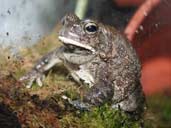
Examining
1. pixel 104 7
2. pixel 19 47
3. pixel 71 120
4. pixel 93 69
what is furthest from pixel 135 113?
pixel 104 7

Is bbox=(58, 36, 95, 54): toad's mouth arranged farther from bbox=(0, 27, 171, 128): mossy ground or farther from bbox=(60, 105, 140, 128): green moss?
bbox=(60, 105, 140, 128): green moss

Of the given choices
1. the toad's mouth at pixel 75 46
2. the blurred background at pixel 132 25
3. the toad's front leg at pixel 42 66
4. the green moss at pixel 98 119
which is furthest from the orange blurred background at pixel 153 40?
the green moss at pixel 98 119

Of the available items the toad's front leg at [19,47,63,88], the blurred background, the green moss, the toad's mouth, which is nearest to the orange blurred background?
the blurred background

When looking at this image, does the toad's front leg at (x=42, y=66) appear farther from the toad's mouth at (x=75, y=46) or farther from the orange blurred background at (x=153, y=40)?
the orange blurred background at (x=153, y=40)

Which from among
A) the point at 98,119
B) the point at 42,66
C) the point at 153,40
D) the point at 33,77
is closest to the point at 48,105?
the point at 98,119

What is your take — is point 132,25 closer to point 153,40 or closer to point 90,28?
point 153,40

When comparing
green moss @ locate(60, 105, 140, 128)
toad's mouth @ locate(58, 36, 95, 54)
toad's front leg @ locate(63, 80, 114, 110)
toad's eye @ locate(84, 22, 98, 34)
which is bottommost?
green moss @ locate(60, 105, 140, 128)

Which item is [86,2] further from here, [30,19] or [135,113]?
[135,113]
